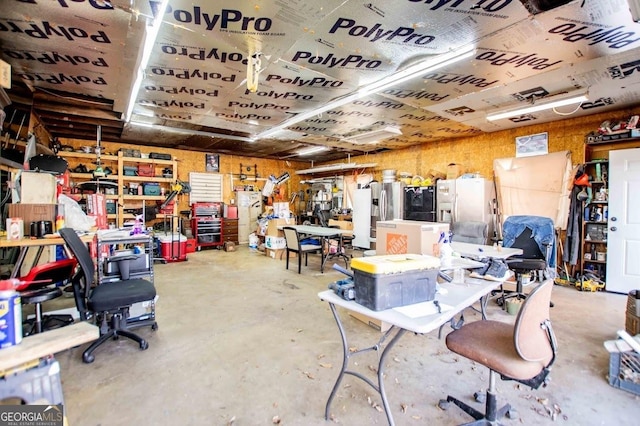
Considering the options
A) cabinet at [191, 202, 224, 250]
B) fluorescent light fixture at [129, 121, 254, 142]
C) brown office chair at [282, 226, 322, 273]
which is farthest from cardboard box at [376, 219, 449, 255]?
cabinet at [191, 202, 224, 250]

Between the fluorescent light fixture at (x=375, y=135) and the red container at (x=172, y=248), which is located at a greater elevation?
the fluorescent light fixture at (x=375, y=135)

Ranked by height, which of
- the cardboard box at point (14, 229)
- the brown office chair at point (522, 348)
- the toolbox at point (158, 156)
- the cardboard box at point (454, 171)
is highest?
the toolbox at point (158, 156)

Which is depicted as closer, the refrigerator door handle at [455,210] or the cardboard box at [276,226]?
the refrigerator door handle at [455,210]

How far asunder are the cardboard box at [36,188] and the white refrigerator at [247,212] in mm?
5674

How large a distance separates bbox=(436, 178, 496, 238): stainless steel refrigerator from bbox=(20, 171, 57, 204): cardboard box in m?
6.41

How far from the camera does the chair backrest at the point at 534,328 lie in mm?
1418

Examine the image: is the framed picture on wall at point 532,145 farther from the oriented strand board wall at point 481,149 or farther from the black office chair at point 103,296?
the black office chair at point 103,296

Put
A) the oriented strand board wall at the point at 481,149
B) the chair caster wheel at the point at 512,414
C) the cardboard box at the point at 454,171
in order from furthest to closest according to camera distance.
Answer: the cardboard box at the point at 454,171 → the oriented strand board wall at the point at 481,149 → the chair caster wheel at the point at 512,414

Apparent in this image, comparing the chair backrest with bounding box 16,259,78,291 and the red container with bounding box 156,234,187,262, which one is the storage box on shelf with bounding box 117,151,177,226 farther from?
the chair backrest with bounding box 16,259,78,291

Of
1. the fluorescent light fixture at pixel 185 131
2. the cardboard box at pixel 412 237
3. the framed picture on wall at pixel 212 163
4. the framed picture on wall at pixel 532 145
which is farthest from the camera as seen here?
the framed picture on wall at pixel 212 163

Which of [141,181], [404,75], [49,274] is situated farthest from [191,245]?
[404,75]

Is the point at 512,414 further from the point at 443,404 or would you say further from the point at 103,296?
the point at 103,296

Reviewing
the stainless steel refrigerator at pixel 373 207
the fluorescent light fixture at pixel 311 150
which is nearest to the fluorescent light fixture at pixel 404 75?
the fluorescent light fixture at pixel 311 150

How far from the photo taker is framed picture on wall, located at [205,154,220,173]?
8.77 metres
